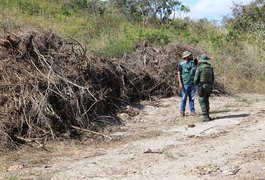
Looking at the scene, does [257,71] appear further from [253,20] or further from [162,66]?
[162,66]

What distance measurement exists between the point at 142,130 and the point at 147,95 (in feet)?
10.5

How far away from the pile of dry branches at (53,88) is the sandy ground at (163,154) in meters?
0.64

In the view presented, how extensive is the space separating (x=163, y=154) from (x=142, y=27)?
12.8 meters

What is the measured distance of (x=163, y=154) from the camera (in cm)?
729

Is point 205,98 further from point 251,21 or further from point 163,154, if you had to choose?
point 251,21

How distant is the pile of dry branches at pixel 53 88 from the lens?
8.39 metres

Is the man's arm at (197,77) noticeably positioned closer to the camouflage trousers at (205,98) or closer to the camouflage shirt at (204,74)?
the camouflage shirt at (204,74)

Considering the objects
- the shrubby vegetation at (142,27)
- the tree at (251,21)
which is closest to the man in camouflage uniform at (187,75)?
the shrubby vegetation at (142,27)

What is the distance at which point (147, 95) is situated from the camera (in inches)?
498

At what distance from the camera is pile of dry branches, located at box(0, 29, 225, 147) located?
839 cm

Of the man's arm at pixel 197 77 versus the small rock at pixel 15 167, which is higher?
the man's arm at pixel 197 77

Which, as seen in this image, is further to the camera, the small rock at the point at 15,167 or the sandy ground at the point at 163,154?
the small rock at the point at 15,167

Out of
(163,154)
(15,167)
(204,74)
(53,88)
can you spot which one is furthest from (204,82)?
(15,167)

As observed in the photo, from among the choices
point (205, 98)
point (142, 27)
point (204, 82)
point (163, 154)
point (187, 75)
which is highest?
point (142, 27)
